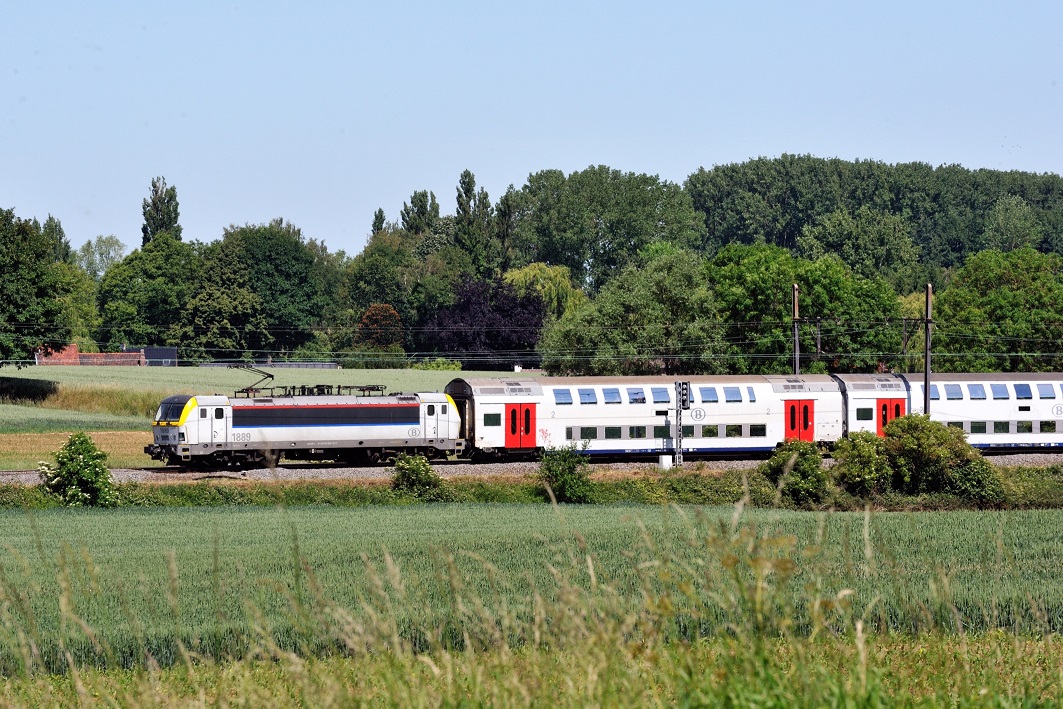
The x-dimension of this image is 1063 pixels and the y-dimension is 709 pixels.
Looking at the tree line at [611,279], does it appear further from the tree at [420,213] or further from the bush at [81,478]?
the bush at [81,478]

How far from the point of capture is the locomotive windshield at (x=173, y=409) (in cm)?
4300

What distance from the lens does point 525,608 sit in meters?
12.4

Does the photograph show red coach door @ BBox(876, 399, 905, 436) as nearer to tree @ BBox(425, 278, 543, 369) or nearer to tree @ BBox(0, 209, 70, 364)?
tree @ BBox(0, 209, 70, 364)

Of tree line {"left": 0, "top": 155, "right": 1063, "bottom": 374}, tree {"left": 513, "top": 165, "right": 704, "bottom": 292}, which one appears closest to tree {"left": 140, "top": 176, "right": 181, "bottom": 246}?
tree line {"left": 0, "top": 155, "right": 1063, "bottom": 374}

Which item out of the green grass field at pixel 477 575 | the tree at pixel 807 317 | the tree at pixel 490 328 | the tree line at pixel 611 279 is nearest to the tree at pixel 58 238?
the tree line at pixel 611 279

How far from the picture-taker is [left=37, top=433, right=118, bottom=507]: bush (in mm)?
35344

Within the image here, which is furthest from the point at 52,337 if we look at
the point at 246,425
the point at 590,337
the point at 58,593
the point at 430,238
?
the point at 430,238

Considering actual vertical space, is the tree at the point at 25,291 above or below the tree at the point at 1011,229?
below

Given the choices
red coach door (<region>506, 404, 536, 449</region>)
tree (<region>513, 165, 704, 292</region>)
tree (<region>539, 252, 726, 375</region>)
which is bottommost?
red coach door (<region>506, 404, 536, 449</region>)

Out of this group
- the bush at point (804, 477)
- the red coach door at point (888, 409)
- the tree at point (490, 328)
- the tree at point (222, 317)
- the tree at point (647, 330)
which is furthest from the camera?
the tree at point (222, 317)

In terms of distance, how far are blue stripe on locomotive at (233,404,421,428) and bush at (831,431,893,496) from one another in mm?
14810

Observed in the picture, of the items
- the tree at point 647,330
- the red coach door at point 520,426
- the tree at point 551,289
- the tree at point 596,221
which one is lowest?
the red coach door at point 520,426

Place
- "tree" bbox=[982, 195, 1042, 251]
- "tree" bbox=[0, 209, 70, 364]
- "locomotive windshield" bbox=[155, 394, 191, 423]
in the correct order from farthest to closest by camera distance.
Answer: "tree" bbox=[982, 195, 1042, 251], "tree" bbox=[0, 209, 70, 364], "locomotive windshield" bbox=[155, 394, 191, 423]

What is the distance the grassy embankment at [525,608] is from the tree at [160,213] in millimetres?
Result: 103192
